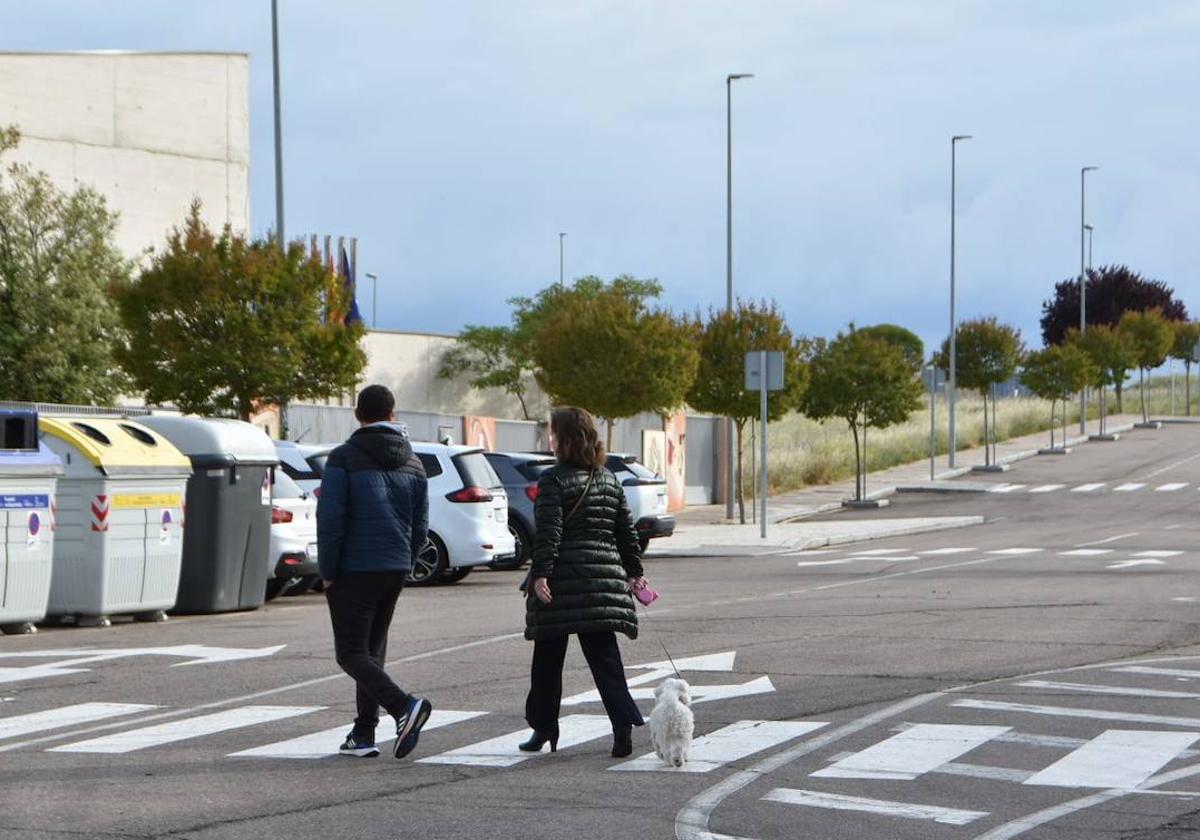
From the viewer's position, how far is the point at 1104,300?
343 feet

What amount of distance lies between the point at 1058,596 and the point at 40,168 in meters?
35.5

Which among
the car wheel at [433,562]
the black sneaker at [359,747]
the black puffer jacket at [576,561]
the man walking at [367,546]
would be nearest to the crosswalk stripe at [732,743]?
the black puffer jacket at [576,561]

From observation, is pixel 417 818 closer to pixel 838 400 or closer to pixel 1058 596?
pixel 1058 596

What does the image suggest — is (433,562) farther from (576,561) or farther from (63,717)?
(576,561)

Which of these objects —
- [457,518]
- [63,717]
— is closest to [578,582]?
[63,717]

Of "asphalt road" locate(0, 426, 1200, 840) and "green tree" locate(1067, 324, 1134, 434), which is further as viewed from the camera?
"green tree" locate(1067, 324, 1134, 434)

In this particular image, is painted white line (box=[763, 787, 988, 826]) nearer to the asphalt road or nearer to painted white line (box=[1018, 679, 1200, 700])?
the asphalt road

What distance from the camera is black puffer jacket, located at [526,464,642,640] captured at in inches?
360

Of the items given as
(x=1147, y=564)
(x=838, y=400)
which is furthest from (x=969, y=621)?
(x=838, y=400)

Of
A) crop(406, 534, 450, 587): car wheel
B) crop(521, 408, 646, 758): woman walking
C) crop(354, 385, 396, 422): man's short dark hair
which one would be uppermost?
crop(354, 385, 396, 422): man's short dark hair

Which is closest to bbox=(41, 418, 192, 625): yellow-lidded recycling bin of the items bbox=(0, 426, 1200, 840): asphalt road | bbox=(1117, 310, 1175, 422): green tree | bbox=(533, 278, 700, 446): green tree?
bbox=(0, 426, 1200, 840): asphalt road

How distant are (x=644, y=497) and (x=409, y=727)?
64.2ft

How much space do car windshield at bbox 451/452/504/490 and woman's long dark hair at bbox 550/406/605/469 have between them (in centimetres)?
1333

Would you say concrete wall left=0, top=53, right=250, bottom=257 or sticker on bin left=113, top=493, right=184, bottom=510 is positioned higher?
concrete wall left=0, top=53, right=250, bottom=257
